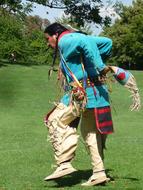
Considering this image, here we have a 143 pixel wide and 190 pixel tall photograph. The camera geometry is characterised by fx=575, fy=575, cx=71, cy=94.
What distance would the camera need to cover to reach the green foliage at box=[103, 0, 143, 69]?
54584 mm

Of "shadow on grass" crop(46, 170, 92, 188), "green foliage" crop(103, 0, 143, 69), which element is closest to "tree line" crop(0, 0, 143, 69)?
"green foliage" crop(103, 0, 143, 69)

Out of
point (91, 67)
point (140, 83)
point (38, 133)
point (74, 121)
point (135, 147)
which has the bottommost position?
point (140, 83)

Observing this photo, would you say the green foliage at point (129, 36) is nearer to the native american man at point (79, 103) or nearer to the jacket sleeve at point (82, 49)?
the native american man at point (79, 103)

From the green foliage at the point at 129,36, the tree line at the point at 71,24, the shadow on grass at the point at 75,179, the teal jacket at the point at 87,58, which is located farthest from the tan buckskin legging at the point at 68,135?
the green foliage at the point at 129,36

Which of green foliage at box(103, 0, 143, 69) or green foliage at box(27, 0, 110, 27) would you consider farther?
green foliage at box(103, 0, 143, 69)

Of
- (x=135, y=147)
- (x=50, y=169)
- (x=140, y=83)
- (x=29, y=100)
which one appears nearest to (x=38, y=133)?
(x=135, y=147)

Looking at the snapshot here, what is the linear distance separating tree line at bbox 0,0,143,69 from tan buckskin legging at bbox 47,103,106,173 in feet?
16.1

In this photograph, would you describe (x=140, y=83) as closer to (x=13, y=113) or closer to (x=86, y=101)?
(x=13, y=113)

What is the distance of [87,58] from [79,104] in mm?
501

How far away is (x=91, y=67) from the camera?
20.7 feet

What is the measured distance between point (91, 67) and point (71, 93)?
364 millimetres

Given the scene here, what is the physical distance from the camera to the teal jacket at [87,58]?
6.10m

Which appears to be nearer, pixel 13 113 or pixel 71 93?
pixel 71 93

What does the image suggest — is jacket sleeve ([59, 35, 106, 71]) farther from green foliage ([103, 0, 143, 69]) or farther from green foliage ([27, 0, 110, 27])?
green foliage ([103, 0, 143, 69])
